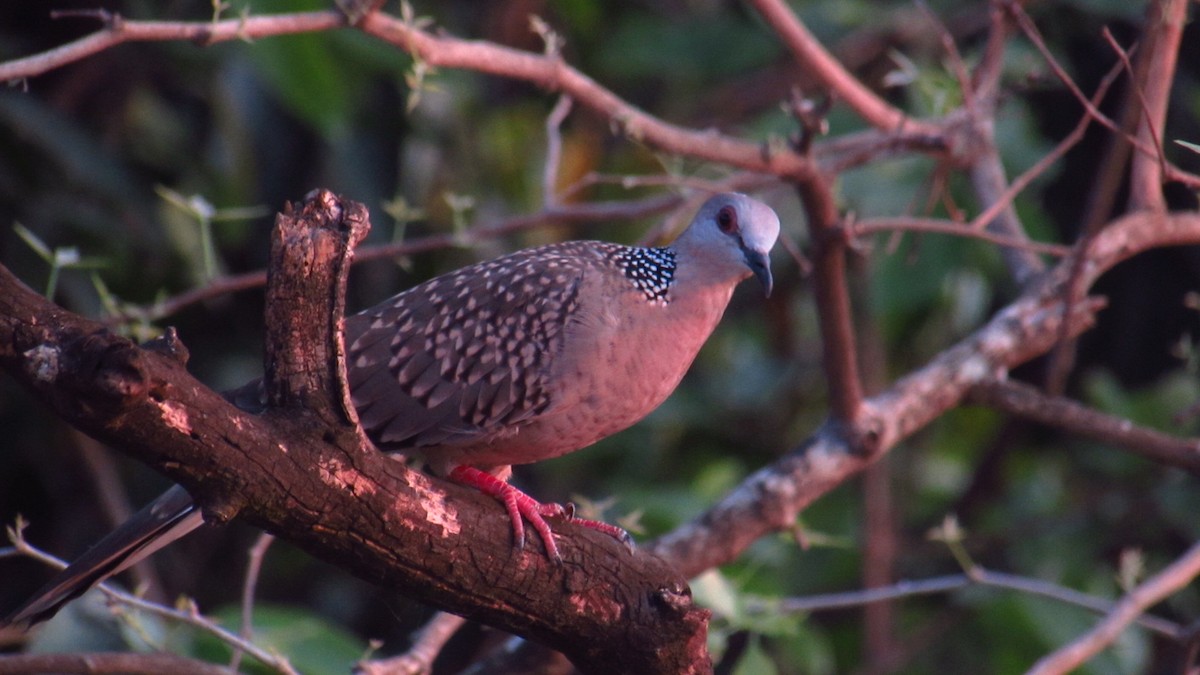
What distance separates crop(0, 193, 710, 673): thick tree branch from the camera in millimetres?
1892

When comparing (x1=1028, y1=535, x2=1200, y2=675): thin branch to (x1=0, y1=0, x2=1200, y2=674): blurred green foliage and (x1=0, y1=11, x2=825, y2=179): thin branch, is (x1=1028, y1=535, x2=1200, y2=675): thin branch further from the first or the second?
(x1=0, y1=11, x2=825, y2=179): thin branch

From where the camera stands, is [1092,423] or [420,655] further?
[1092,423]

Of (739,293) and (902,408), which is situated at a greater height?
(902,408)

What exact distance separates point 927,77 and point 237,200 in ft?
9.95

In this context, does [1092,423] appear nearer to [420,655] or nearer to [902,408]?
[902,408]

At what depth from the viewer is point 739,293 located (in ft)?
21.5

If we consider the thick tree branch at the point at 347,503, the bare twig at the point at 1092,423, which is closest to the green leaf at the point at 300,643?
the thick tree branch at the point at 347,503

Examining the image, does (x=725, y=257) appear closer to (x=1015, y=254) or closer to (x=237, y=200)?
(x=1015, y=254)

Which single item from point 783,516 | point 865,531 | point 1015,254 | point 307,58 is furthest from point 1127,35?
point 307,58

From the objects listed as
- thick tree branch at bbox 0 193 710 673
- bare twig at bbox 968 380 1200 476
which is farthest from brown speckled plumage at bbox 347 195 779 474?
bare twig at bbox 968 380 1200 476

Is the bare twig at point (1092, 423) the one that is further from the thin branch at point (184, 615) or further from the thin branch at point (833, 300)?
the thin branch at point (184, 615)

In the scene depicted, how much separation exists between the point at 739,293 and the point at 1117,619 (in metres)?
3.32

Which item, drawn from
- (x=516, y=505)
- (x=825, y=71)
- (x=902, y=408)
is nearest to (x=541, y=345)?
(x=516, y=505)

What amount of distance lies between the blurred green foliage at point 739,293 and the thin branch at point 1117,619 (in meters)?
1.27
